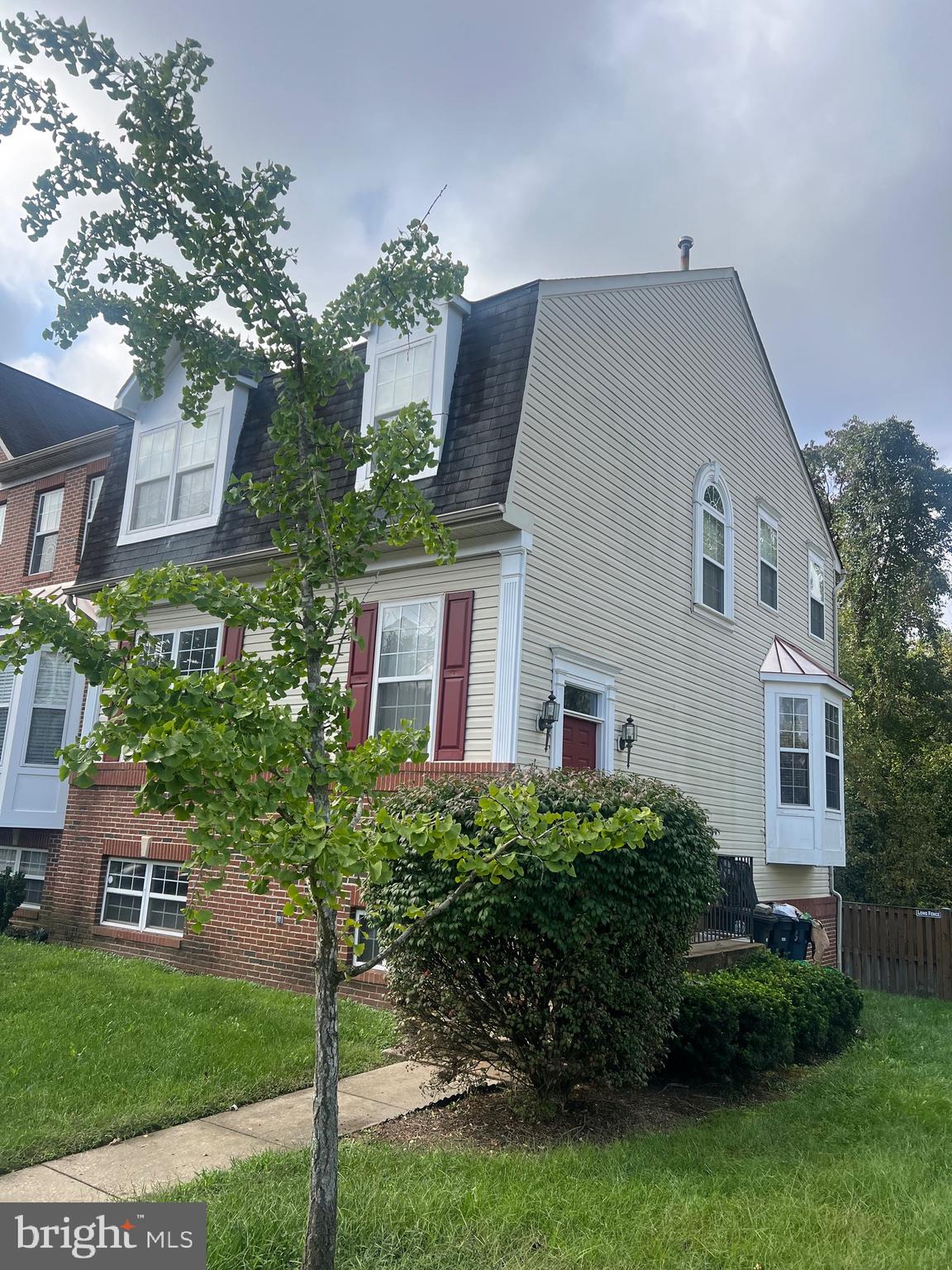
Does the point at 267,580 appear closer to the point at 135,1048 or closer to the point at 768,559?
the point at 135,1048

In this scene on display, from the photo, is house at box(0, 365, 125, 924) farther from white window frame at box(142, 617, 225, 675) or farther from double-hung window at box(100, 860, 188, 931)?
white window frame at box(142, 617, 225, 675)

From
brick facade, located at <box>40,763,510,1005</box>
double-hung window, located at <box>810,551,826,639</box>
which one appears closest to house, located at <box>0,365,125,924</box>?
brick facade, located at <box>40,763,510,1005</box>

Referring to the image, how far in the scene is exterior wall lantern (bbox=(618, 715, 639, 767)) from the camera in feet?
35.3

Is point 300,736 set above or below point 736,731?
below

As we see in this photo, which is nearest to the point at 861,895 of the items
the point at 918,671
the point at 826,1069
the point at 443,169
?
the point at 918,671

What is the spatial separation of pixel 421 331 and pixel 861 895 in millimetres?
17520

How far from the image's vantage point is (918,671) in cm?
2234

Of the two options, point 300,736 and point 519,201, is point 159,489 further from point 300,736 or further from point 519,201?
point 300,736

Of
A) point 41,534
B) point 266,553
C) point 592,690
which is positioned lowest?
point 592,690

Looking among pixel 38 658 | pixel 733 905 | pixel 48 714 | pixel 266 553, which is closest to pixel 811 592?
pixel 733 905

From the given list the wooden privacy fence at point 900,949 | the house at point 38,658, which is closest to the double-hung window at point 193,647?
the house at point 38,658

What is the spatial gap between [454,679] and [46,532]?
373 inches

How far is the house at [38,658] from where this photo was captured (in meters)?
13.8

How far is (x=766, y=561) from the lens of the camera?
15.6 m
